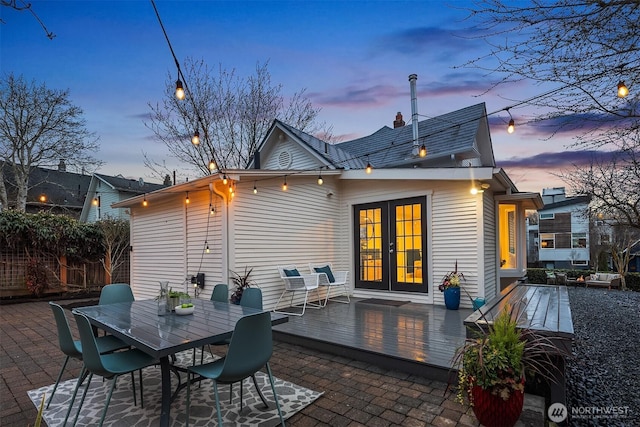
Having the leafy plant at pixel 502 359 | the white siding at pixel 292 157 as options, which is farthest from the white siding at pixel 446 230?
the leafy plant at pixel 502 359

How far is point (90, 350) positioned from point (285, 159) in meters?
7.61

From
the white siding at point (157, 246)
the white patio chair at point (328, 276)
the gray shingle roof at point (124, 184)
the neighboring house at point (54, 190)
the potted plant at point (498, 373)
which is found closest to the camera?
the potted plant at point (498, 373)

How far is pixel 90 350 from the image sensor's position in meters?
2.40

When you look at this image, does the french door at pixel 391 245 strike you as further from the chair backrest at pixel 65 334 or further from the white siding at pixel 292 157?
the chair backrest at pixel 65 334

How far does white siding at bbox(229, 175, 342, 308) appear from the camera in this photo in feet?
19.4

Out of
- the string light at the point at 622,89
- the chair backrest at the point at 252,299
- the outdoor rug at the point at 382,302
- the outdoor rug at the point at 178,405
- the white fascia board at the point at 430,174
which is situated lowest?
the outdoor rug at the point at 382,302

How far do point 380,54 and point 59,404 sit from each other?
21.5ft

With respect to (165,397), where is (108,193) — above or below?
above

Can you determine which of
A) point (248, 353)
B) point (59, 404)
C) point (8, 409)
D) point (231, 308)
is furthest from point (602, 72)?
point (8, 409)

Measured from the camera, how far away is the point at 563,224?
21.5 meters

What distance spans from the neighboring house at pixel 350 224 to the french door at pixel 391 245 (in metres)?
0.02

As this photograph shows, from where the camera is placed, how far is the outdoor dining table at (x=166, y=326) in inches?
91.3

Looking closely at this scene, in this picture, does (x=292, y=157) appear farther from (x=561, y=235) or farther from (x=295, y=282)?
(x=561, y=235)

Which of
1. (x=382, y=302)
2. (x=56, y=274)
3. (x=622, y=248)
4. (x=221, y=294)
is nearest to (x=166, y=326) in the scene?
(x=221, y=294)
